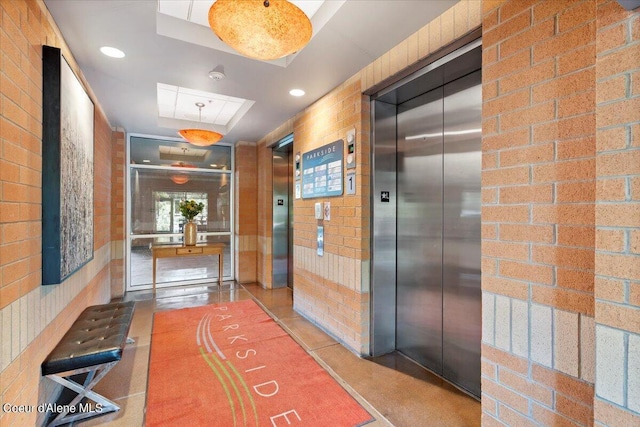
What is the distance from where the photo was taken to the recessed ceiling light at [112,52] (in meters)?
2.45

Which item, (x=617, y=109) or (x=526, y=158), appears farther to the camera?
(x=526, y=158)

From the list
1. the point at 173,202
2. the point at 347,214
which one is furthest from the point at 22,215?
the point at 173,202

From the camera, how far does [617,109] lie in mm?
1058

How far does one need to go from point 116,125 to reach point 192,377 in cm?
413

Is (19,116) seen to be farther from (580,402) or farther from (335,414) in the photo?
(580,402)

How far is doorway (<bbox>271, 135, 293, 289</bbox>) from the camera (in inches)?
214

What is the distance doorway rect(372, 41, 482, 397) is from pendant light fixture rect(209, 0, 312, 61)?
45.3 inches

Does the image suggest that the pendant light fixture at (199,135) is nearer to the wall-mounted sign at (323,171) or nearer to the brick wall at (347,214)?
the brick wall at (347,214)

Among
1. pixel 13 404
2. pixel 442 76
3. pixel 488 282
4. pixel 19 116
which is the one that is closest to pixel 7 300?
pixel 13 404

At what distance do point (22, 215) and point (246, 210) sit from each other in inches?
166

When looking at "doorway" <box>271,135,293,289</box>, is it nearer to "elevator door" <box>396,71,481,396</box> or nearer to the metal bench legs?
"elevator door" <box>396,71,481,396</box>

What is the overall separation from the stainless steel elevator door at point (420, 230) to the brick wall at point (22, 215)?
271 cm

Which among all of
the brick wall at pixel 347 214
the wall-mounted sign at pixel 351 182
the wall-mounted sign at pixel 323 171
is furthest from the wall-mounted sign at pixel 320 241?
the wall-mounted sign at pixel 351 182

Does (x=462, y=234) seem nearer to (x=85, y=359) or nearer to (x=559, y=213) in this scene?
(x=559, y=213)
